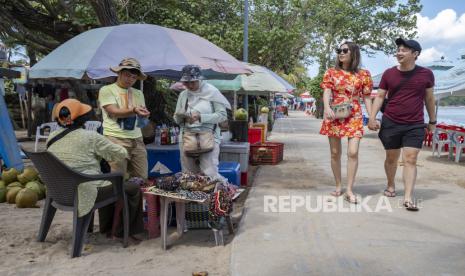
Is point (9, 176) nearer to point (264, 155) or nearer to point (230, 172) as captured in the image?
point (230, 172)

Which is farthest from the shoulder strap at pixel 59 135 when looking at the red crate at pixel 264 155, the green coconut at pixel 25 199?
the red crate at pixel 264 155

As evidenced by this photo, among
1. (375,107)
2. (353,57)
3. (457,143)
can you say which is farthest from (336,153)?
(457,143)

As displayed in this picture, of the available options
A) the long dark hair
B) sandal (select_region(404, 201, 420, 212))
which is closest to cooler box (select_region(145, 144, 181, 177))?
the long dark hair

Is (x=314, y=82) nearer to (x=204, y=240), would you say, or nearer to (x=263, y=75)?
(x=263, y=75)

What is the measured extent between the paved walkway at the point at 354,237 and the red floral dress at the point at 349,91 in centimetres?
93

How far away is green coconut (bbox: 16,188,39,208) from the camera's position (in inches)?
225

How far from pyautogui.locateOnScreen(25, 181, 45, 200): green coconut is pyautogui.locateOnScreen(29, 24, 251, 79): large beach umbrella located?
5.44ft

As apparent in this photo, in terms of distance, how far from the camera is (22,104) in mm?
19156

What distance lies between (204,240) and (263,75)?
683cm

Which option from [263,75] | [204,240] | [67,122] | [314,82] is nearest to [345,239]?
[204,240]

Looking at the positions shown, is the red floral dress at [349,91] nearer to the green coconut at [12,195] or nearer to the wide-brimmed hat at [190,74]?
the wide-brimmed hat at [190,74]

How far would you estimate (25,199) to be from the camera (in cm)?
571

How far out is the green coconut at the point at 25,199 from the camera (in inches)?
225

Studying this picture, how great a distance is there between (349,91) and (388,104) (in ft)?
1.81
